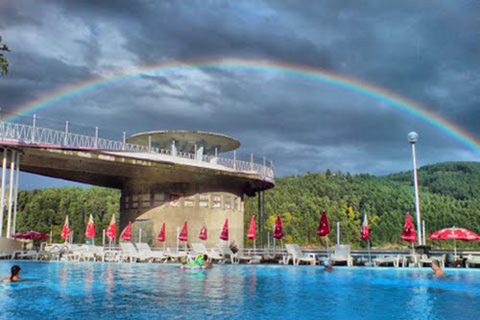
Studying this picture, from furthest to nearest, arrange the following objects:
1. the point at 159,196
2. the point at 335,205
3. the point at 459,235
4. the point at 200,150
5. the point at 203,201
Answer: the point at 335,205, the point at 200,150, the point at 203,201, the point at 159,196, the point at 459,235

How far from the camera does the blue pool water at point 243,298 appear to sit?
8375 mm

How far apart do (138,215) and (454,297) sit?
75.1ft

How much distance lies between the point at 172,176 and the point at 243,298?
18.5m

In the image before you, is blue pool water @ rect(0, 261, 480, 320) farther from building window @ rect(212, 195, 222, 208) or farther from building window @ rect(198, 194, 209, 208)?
building window @ rect(212, 195, 222, 208)

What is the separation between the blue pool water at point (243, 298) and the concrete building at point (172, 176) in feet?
36.2

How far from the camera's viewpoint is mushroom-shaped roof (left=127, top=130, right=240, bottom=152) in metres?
29.4

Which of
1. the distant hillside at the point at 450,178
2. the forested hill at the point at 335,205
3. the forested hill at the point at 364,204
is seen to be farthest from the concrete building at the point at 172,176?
the distant hillside at the point at 450,178

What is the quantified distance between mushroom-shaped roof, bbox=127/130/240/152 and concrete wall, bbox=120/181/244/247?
2.97 m

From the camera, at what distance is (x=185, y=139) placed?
30.3 m

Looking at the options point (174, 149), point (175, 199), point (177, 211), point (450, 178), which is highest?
point (450, 178)

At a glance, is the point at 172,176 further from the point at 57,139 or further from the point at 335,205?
the point at 335,205

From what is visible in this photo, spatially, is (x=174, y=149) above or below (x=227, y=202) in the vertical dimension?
above

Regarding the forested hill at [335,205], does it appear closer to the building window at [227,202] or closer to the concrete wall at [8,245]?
the building window at [227,202]

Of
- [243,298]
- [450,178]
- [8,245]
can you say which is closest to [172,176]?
[8,245]
